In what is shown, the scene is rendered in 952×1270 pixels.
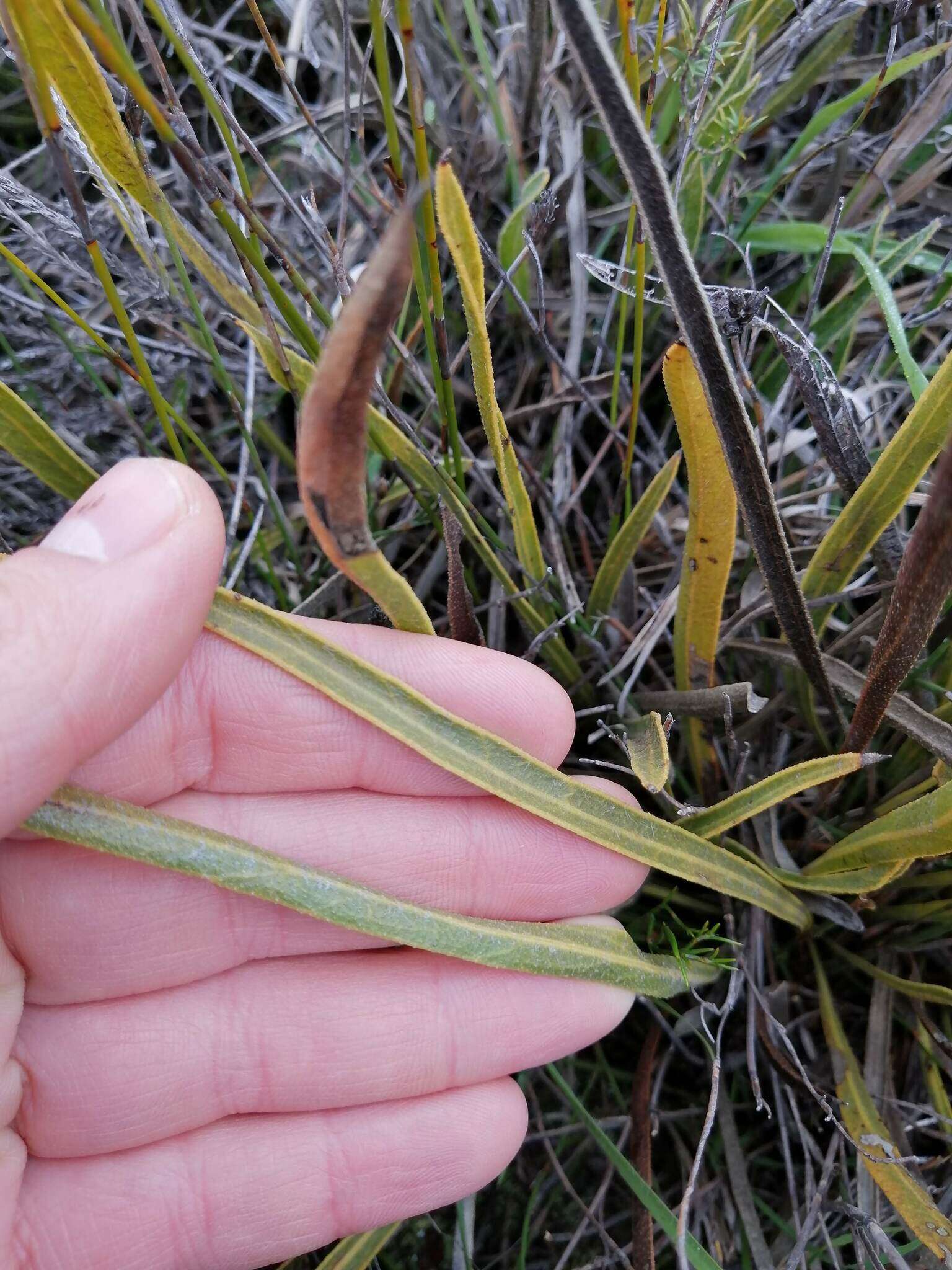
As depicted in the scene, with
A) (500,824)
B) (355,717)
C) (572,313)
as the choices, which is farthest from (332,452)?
(572,313)

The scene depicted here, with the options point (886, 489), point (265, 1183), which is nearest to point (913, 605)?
point (886, 489)

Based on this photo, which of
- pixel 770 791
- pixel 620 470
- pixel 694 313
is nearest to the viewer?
pixel 694 313

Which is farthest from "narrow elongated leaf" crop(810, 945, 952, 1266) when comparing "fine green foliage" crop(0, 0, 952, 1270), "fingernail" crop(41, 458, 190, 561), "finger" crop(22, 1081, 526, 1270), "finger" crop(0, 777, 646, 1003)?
"fingernail" crop(41, 458, 190, 561)

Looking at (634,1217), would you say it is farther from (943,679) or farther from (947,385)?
(947,385)

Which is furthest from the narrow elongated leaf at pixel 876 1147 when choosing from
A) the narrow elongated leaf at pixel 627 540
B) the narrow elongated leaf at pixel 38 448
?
the narrow elongated leaf at pixel 38 448

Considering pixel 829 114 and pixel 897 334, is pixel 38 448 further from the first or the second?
pixel 829 114

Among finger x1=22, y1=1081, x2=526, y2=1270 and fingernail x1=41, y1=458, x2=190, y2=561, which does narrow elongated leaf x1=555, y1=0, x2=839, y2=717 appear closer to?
fingernail x1=41, y1=458, x2=190, y2=561
